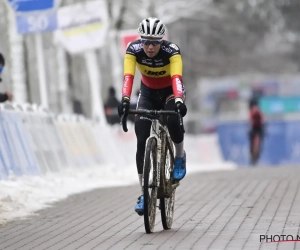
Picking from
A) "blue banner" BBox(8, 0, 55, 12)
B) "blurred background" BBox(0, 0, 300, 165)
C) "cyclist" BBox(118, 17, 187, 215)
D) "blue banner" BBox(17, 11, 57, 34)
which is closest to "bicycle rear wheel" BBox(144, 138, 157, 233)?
"cyclist" BBox(118, 17, 187, 215)

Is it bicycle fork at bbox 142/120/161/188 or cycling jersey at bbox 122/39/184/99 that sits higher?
cycling jersey at bbox 122/39/184/99

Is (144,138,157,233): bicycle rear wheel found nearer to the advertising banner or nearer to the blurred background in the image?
the blurred background

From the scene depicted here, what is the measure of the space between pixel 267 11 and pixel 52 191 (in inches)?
1931

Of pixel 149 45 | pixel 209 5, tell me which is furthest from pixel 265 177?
pixel 209 5

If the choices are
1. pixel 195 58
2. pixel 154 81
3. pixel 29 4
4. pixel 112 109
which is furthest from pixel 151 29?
pixel 195 58

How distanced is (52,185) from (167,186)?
218 inches

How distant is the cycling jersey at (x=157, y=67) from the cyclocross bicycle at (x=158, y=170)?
1.10ft

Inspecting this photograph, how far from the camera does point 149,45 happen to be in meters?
10.7

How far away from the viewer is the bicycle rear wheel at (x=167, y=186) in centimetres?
1078

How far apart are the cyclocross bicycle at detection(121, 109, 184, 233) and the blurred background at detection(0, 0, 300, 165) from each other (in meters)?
10.6

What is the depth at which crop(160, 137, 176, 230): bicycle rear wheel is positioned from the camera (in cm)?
1078

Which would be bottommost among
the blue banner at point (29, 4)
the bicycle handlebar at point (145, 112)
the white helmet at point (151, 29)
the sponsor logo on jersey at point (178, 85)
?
the bicycle handlebar at point (145, 112)

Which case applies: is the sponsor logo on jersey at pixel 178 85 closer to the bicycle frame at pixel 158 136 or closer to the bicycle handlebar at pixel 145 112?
the bicycle handlebar at pixel 145 112

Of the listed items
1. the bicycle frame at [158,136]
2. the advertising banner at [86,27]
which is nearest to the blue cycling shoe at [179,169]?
the bicycle frame at [158,136]
